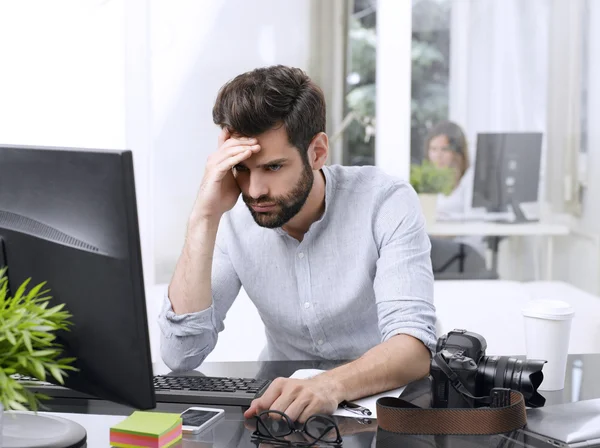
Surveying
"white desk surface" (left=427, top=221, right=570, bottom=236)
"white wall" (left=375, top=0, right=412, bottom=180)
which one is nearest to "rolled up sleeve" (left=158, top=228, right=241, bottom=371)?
"white wall" (left=375, top=0, right=412, bottom=180)

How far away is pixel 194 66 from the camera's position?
11.6ft

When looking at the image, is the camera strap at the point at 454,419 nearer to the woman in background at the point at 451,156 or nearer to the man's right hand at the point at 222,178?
the man's right hand at the point at 222,178

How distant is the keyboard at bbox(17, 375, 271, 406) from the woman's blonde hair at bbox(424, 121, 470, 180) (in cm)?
230

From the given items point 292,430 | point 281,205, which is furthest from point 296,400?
point 281,205

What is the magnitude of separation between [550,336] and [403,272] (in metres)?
0.36

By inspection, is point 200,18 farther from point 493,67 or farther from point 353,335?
point 353,335

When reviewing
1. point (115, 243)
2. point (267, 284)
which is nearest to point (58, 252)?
point (115, 243)

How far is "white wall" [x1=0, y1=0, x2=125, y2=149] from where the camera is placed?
338cm

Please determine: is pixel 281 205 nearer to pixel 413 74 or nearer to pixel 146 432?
pixel 146 432

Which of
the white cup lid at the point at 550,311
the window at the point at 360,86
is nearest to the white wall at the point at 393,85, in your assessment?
the window at the point at 360,86

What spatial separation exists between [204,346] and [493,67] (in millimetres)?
2296

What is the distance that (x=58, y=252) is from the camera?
3.68ft

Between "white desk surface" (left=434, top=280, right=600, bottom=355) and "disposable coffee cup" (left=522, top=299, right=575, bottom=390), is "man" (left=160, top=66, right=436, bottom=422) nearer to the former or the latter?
"disposable coffee cup" (left=522, top=299, right=575, bottom=390)

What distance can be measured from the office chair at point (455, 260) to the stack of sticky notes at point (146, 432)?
8.47ft
